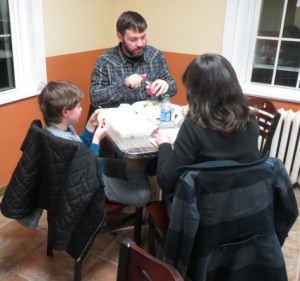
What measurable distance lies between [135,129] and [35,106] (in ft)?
3.97

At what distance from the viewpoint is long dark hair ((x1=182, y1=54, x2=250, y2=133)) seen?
46.9 inches

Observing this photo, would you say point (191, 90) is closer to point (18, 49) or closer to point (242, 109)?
point (242, 109)

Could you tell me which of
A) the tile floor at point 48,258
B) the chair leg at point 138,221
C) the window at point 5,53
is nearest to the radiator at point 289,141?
the tile floor at point 48,258

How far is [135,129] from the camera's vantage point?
1.62 metres

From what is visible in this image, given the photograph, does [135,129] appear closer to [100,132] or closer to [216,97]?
[100,132]

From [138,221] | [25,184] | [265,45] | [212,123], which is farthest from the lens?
[265,45]

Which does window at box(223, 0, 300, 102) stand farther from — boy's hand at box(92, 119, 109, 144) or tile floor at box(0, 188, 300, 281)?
boy's hand at box(92, 119, 109, 144)

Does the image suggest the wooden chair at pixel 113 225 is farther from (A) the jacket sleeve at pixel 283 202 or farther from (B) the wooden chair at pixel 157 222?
(A) the jacket sleeve at pixel 283 202

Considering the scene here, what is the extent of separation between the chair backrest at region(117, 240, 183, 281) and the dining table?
778 millimetres

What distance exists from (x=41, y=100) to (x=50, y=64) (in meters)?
1.17

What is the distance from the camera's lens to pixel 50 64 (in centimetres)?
253


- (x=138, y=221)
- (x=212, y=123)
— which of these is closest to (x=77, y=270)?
(x=138, y=221)

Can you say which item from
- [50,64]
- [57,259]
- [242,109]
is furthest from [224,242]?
[50,64]

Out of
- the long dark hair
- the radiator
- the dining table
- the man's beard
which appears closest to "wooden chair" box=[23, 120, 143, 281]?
the dining table
